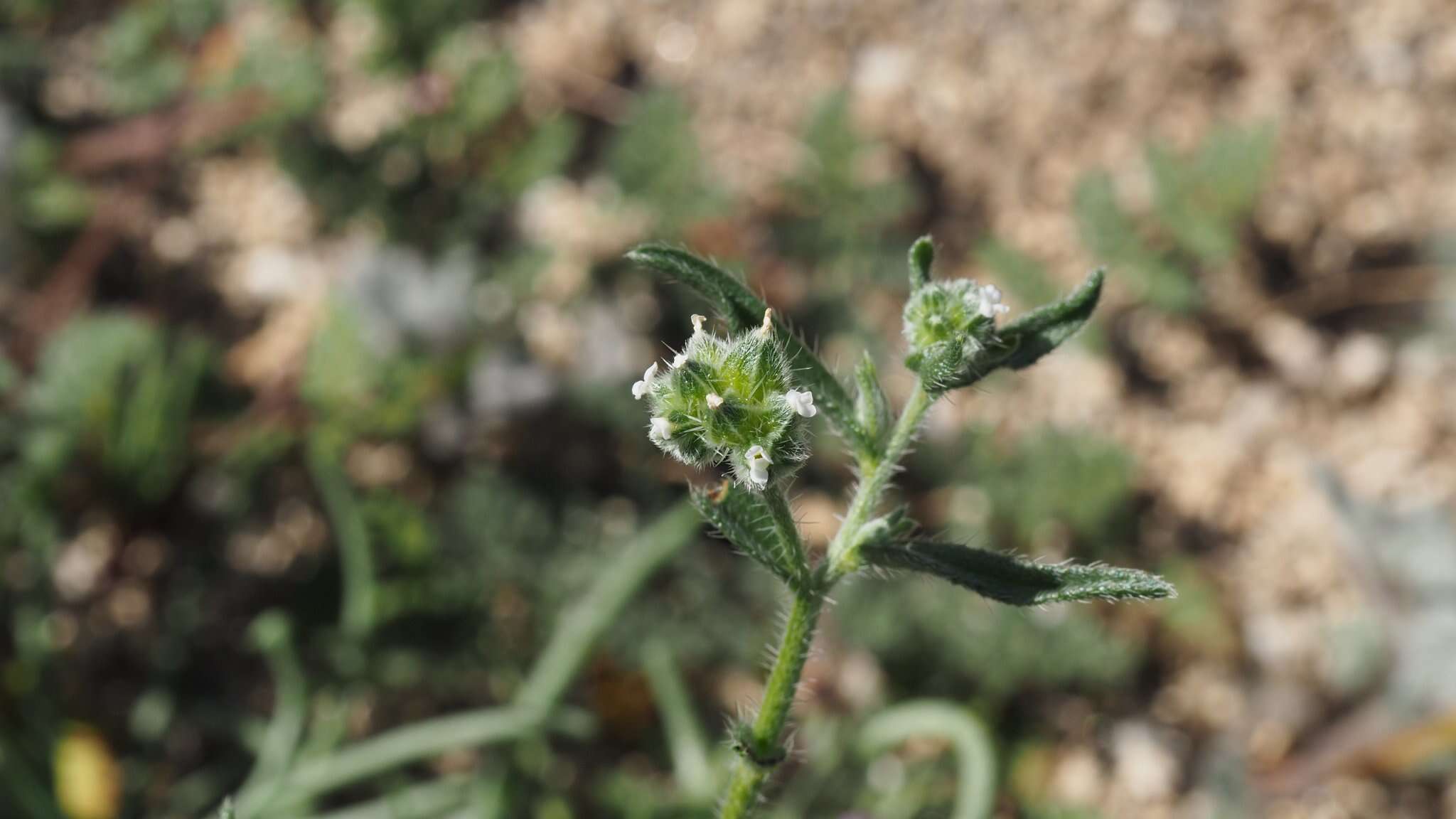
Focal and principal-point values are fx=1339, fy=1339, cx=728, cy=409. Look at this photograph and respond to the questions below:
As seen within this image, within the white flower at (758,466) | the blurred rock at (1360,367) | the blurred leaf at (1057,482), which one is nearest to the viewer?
the white flower at (758,466)

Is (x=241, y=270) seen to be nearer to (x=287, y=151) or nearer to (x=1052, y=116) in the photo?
(x=287, y=151)

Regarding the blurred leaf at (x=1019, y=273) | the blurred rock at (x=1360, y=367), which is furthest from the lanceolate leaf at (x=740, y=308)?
the blurred rock at (x=1360, y=367)

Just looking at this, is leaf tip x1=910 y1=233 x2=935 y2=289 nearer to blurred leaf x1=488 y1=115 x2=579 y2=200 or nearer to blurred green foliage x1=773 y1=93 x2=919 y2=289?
blurred green foliage x1=773 y1=93 x2=919 y2=289

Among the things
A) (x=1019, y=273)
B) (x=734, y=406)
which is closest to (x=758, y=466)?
(x=734, y=406)

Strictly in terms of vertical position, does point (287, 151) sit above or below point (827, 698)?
above

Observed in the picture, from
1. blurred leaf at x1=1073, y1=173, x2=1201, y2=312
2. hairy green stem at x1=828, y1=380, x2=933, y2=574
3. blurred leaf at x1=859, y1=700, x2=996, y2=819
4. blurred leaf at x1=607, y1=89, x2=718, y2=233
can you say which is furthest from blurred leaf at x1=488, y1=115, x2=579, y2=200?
hairy green stem at x1=828, y1=380, x2=933, y2=574

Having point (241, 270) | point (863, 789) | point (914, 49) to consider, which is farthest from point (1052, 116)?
point (241, 270)

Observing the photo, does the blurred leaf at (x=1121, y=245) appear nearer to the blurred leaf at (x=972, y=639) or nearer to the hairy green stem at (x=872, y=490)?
the blurred leaf at (x=972, y=639)
